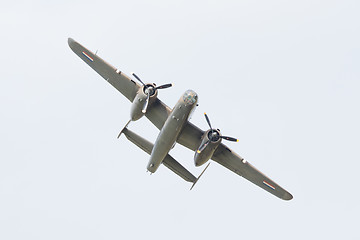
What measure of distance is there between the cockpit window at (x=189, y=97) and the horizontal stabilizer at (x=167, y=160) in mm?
6105

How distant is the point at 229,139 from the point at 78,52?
44.3ft

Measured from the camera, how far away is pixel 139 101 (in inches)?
1547

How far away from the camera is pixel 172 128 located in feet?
126

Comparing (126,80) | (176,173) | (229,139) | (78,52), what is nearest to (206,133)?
(229,139)

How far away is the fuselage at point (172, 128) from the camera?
3744cm

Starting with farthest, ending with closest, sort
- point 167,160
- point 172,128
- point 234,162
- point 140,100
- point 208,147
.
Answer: point 234,162 → point 167,160 → point 208,147 → point 140,100 → point 172,128

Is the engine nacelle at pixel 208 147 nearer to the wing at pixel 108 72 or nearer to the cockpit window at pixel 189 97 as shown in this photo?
the cockpit window at pixel 189 97

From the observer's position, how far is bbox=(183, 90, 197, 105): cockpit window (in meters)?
37.3

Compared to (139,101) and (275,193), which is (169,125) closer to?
(139,101)

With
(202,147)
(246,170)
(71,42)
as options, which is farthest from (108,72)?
(246,170)

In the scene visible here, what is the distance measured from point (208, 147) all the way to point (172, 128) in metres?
3.28

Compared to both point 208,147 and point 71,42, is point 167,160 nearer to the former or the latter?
point 208,147

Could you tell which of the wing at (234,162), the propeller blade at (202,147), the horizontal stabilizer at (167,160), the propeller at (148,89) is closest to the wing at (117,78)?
the propeller at (148,89)

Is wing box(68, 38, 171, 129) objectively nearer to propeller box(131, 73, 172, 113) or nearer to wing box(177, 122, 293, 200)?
propeller box(131, 73, 172, 113)
